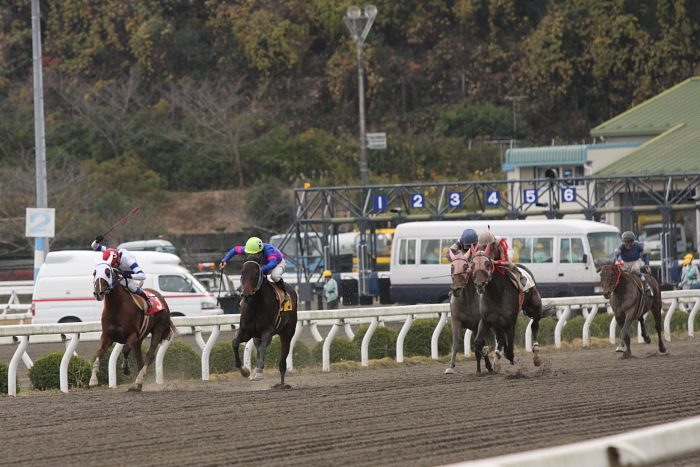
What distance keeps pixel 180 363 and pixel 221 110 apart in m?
30.0

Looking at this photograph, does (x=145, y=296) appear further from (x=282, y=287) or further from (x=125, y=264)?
(x=282, y=287)

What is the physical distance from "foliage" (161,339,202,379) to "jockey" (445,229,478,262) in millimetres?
3360

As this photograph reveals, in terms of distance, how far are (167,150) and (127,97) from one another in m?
2.70

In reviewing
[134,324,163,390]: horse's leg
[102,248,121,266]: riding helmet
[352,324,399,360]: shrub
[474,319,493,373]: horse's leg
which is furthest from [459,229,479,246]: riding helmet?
[102,248,121,266]: riding helmet

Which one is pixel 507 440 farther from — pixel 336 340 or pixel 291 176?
pixel 291 176

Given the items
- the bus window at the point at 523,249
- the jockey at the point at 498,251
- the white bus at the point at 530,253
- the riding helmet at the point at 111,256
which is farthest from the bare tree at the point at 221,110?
the riding helmet at the point at 111,256

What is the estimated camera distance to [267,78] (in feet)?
148

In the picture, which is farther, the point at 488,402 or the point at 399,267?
the point at 399,267

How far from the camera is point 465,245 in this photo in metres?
11.5

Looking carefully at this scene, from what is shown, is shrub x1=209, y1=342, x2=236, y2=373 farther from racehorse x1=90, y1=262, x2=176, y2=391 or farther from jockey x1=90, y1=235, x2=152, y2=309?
jockey x1=90, y1=235, x2=152, y2=309

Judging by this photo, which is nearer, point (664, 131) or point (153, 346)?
point (153, 346)

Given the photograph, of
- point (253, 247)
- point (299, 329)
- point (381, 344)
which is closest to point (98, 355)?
point (253, 247)

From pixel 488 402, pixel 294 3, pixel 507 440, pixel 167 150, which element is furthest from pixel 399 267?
pixel 294 3

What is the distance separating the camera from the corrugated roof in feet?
99.6
